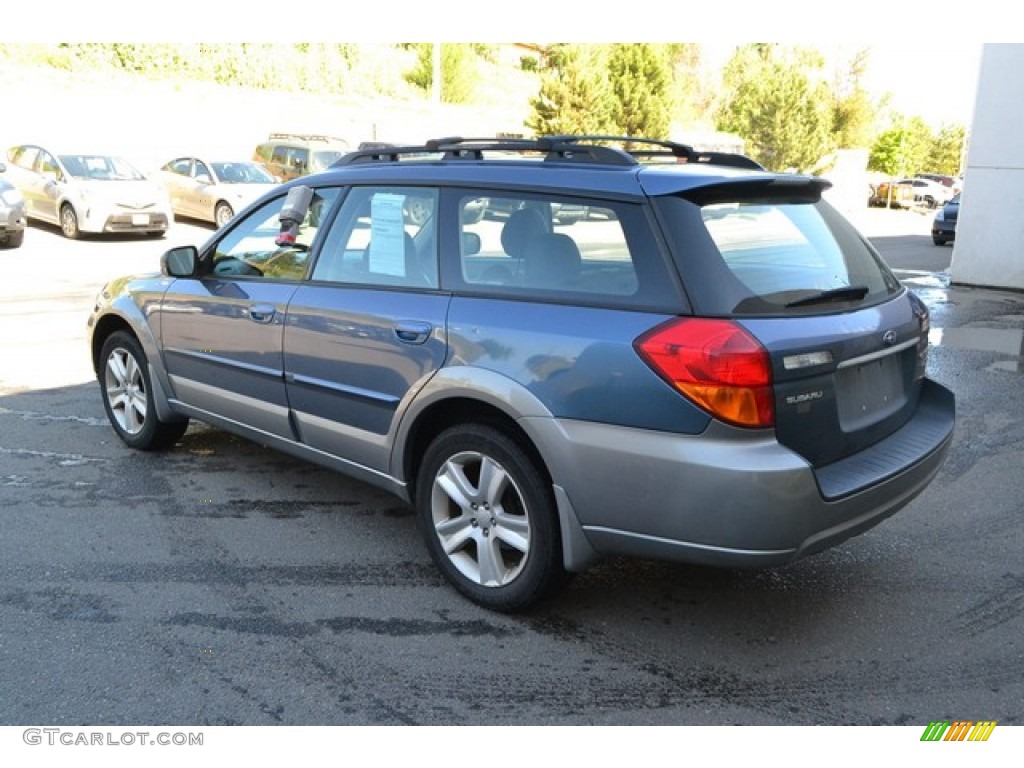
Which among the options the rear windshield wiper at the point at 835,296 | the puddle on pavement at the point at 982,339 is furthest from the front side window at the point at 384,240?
the puddle on pavement at the point at 982,339

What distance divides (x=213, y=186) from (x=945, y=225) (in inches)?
653

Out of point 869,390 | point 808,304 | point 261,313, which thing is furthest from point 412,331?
point 869,390

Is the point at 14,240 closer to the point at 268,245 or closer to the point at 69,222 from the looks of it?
the point at 69,222

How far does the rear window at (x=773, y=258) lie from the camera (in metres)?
3.13

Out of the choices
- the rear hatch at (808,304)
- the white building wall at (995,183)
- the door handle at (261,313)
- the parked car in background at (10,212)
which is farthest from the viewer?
the parked car in background at (10,212)

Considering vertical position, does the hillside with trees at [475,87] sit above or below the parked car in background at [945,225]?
above

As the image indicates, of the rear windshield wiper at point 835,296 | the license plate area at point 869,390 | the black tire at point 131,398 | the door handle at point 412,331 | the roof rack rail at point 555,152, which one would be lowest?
the black tire at point 131,398

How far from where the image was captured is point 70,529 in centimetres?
440

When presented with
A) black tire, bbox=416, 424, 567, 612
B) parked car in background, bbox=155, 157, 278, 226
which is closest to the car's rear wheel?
parked car in background, bbox=155, 157, 278, 226

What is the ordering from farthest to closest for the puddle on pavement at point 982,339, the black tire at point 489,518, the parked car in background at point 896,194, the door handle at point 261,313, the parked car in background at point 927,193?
→ the parked car in background at point 927,193 < the parked car in background at point 896,194 < the puddle on pavement at point 982,339 < the door handle at point 261,313 < the black tire at point 489,518

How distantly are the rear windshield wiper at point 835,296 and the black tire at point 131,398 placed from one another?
367 centimetres

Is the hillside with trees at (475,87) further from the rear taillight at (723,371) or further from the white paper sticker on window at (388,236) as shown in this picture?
the rear taillight at (723,371)

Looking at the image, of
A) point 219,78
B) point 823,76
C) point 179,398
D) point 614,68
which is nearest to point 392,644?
point 179,398

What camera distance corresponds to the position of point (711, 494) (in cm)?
299
